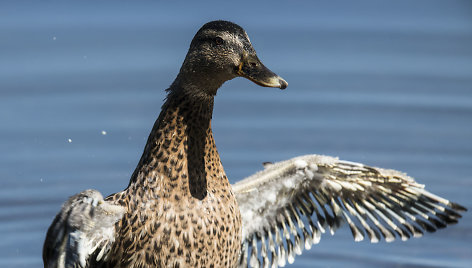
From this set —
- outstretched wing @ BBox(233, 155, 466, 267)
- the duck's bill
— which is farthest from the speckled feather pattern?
outstretched wing @ BBox(233, 155, 466, 267)

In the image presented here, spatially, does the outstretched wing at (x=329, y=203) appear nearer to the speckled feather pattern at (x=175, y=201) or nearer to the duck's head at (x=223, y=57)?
the speckled feather pattern at (x=175, y=201)

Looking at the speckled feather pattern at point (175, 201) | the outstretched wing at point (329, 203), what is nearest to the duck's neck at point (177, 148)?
the speckled feather pattern at point (175, 201)

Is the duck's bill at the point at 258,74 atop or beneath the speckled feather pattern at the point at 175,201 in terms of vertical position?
atop

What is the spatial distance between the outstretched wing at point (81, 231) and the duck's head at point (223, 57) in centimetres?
98

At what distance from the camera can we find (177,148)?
661 cm

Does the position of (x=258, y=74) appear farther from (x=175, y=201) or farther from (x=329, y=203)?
(x=329, y=203)

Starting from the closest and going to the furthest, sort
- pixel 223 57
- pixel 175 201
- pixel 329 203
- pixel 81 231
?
pixel 81 231 < pixel 223 57 < pixel 175 201 < pixel 329 203

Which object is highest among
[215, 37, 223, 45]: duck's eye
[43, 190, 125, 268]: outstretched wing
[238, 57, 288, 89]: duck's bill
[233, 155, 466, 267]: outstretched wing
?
[215, 37, 223, 45]: duck's eye

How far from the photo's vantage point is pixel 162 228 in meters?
6.50

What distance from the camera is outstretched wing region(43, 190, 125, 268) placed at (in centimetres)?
605

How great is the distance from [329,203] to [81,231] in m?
2.11

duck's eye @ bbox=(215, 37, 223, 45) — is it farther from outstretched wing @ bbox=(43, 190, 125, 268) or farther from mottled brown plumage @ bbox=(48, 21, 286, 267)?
outstretched wing @ bbox=(43, 190, 125, 268)

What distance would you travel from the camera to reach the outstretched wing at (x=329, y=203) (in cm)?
744

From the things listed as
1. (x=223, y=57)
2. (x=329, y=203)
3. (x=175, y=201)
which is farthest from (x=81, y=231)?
(x=329, y=203)
